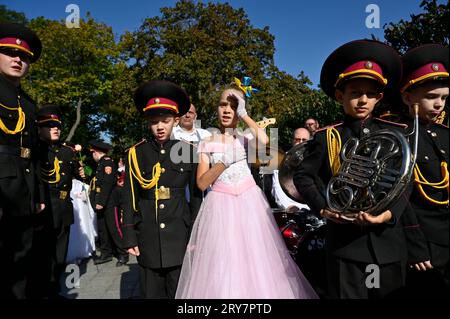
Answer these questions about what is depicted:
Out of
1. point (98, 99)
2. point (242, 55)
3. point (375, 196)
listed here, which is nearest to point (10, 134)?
point (375, 196)

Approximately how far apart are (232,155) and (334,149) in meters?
1.04

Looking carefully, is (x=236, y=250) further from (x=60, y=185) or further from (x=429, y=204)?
(x=60, y=185)

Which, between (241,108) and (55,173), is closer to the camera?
(241,108)

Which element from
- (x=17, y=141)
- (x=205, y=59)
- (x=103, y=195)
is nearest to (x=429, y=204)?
(x=17, y=141)

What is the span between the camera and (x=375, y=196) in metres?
1.90

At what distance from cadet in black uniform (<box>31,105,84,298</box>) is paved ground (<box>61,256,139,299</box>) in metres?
0.25

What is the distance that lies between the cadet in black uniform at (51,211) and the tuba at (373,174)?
353 cm

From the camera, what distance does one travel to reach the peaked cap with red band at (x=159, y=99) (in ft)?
10.7

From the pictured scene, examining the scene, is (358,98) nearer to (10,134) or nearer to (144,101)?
(144,101)

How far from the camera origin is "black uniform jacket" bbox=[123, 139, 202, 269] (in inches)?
122

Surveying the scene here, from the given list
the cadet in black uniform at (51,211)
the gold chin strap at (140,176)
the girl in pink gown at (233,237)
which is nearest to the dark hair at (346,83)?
the girl in pink gown at (233,237)

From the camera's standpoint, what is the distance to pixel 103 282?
551cm

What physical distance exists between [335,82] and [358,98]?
27 cm

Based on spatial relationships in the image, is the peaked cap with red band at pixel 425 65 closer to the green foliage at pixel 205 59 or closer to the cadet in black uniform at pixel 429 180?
the cadet in black uniform at pixel 429 180
